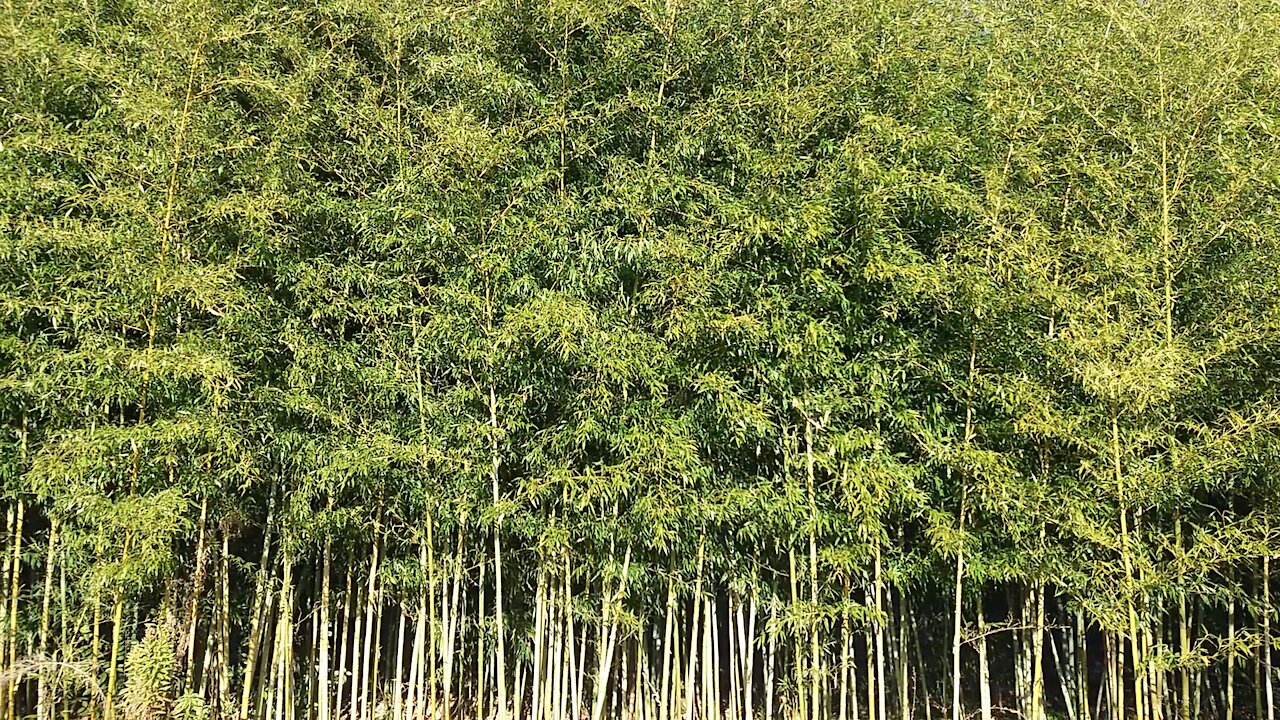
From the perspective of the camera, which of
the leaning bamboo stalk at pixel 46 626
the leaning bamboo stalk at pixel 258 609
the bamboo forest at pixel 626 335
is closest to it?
the bamboo forest at pixel 626 335

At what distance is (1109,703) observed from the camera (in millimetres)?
4047

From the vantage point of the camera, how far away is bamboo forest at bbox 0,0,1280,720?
11.3 feet

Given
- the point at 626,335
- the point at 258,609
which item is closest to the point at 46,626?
the point at 258,609

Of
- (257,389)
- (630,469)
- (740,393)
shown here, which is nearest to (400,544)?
(257,389)

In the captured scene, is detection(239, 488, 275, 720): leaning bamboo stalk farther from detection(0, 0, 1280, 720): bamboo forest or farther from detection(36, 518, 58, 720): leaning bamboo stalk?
detection(36, 518, 58, 720): leaning bamboo stalk

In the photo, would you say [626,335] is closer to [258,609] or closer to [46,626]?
[258,609]

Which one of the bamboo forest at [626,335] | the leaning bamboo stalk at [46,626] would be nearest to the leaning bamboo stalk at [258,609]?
the bamboo forest at [626,335]

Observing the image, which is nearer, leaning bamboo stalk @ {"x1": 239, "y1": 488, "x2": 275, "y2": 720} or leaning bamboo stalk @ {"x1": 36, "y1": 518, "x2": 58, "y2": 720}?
leaning bamboo stalk @ {"x1": 36, "y1": 518, "x2": 58, "y2": 720}

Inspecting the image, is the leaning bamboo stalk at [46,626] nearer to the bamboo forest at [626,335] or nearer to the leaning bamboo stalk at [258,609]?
the bamboo forest at [626,335]

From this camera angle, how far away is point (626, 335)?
365 cm

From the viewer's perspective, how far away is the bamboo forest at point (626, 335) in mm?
3457

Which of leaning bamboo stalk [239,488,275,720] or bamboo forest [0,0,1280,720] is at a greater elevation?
bamboo forest [0,0,1280,720]

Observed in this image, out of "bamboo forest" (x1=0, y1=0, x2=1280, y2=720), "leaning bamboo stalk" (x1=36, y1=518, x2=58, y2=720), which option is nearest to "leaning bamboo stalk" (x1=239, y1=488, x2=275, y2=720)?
"bamboo forest" (x1=0, y1=0, x2=1280, y2=720)

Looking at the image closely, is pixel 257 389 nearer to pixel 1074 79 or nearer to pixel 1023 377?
pixel 1023 377
